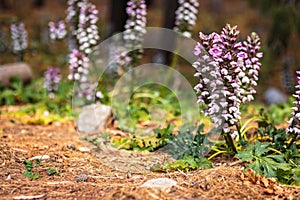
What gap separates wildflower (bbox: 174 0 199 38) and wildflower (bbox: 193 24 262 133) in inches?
75.5

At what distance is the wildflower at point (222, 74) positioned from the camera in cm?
329

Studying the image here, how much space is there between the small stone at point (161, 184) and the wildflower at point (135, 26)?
8.29 feet

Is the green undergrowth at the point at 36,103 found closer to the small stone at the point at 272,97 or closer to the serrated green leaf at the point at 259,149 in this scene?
the serrated green leaf at the point at 259,149

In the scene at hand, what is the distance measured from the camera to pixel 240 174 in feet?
10.1

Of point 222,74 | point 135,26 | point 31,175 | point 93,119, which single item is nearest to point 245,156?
point 222,74

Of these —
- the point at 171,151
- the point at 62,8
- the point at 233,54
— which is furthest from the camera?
the point at 62,8

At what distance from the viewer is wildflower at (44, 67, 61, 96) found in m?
5.73

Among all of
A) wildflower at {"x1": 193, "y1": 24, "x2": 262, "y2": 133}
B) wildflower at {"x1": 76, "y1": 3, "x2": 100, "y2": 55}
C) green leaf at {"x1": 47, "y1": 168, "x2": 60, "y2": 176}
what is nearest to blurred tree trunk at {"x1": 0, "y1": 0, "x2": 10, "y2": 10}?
wildflower at {"x1": 76, "y1": 3, "x2": 100, "y2": 55}

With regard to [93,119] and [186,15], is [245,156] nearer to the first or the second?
[93,119]

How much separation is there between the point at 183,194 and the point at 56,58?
28.8 ft

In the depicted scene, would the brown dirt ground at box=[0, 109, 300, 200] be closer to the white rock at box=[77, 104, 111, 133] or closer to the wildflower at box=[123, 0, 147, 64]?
the white rock at box=[77, 104, 111, 133]

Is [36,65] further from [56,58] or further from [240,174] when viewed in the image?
[240,174]

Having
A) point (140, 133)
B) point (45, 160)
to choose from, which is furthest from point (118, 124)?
point (45, 160)

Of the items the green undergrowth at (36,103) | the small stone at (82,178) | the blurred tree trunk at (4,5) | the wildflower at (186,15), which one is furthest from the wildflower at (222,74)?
the blurred tree trunk at (4,5)
